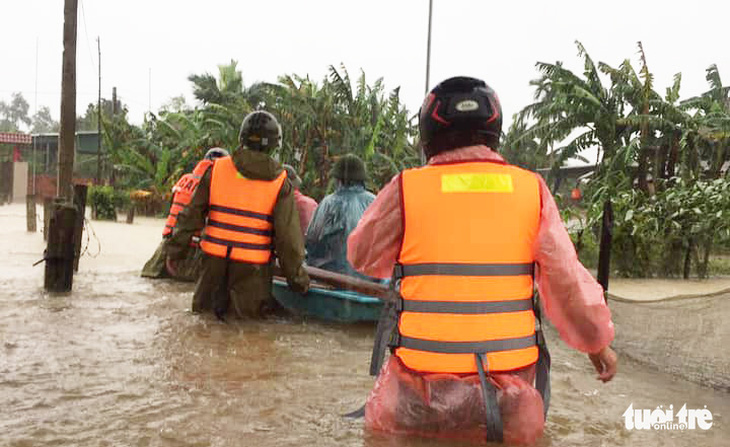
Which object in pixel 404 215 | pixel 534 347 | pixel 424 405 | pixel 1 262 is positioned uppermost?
pixel 404 215

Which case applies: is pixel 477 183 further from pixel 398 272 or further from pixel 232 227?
pixel 232 227

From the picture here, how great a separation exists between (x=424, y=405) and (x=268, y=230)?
4.05 metres

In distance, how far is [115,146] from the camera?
29.2 meters

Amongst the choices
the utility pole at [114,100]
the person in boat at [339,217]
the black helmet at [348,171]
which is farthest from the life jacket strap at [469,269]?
the utility pole at [114,100]

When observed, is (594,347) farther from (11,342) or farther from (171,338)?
(11,342)

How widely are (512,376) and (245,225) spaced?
406 cm

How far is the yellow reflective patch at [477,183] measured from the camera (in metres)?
2.24

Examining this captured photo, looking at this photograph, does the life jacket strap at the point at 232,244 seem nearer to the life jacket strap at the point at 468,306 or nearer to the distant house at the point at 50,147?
the life jacket strap at the point at 468,306

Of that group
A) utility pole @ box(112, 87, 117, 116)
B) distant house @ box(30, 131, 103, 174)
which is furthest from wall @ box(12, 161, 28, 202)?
utility pole @ box(112, 87, 117, 116)

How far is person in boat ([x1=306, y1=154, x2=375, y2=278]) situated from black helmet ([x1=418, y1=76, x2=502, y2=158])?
13.7 ft

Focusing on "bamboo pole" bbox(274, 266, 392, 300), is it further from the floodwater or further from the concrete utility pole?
the concrete utility pole

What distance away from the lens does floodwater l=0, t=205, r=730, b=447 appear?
3316mm

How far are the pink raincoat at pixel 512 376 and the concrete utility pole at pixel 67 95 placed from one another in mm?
8480

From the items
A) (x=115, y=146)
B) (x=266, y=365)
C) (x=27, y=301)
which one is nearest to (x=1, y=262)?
(x=27, y=301)
